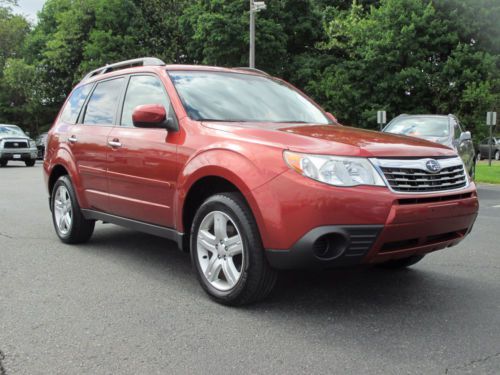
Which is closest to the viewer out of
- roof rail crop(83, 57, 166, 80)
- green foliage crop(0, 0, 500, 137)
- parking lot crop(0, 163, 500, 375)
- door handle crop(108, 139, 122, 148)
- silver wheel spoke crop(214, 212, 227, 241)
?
parking lot crop(0, 163, 500, 375)

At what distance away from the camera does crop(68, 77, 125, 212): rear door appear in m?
5.30

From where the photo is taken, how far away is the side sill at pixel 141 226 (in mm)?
4402

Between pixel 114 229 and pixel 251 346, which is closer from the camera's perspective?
pixel 251 346

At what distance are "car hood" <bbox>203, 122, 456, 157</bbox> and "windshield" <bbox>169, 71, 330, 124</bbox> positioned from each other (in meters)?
0.27

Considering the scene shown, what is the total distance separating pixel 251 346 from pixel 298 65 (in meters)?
30.4

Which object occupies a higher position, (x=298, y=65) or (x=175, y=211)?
(x=298, y=65)

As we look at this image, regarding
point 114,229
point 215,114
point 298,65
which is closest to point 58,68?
point 298,65

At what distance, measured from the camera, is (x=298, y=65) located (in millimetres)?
32469

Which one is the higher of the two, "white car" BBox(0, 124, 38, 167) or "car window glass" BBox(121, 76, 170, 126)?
"car window glass" BBox(121, 76, 170, 126)

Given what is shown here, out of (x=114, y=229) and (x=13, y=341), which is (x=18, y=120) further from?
(x=13, y=341)

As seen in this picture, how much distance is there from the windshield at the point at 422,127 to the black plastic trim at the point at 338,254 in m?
9.25

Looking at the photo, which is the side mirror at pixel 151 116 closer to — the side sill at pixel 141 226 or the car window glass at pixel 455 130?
the side sill at pixel 141 226

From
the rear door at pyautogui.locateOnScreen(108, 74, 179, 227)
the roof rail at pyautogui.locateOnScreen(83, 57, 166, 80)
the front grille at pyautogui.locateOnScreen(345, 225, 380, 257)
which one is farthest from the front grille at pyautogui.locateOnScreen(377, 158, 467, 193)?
the roof rail at pyautogui.locateOnScreen(83, 57, 166, 80)

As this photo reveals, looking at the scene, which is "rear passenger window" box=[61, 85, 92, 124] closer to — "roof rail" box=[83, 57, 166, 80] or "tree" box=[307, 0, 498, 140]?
"roof rail" box=[83, 57, 166, 80]
